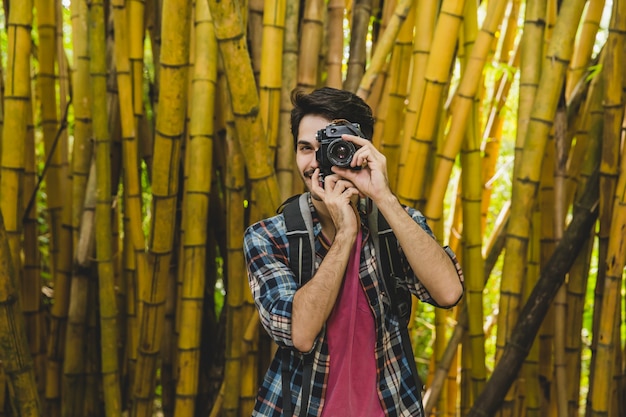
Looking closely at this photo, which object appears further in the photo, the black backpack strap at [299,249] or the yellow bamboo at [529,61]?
the yellow bamboo at [529,61]

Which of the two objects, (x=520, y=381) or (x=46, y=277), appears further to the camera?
(x=46, y=277)

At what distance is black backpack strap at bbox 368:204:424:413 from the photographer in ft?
3.94

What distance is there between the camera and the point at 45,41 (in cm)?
208

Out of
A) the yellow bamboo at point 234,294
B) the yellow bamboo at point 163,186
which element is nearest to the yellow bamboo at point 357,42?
the yellow bamboo at point 234,294

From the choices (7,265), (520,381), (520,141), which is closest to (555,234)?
(520,141)

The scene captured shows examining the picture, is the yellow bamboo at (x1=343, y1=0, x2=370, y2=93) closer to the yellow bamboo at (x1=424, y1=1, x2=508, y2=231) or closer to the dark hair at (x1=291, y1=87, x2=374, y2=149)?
the yellow bamboo at (x1=424, y1=1, x2=508, y2=231)

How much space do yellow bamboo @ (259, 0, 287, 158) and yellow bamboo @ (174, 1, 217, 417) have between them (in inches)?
4.4

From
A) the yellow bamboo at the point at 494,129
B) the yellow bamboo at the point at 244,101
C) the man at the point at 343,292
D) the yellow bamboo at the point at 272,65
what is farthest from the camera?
the yellow bamboo at the point at 494,129

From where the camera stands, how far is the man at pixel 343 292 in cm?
110

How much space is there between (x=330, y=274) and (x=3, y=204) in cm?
106

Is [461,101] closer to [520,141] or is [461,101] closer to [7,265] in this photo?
[520,141]

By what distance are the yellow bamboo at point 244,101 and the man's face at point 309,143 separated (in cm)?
32

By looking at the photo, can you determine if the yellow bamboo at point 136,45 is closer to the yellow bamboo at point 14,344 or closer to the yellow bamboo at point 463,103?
the yellow bamboo at point 14,344

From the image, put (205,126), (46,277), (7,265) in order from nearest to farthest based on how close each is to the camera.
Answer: (7,265)
(205,126)
(46,277)
